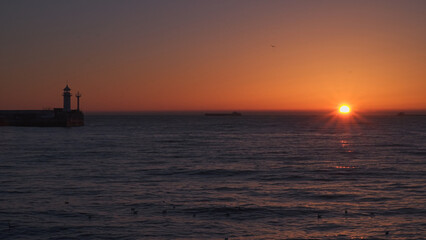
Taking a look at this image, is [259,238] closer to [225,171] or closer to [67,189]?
[67,189]

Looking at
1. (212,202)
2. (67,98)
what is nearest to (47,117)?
(67,98)

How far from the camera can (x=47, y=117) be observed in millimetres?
139750

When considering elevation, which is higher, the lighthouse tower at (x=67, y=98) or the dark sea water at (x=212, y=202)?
the lighthouse tower at (x=67, y=98)

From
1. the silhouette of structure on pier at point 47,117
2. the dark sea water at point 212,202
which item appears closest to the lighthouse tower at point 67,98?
the silhouette of structure on pier at point 47,117

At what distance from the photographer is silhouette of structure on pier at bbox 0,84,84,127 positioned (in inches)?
5404

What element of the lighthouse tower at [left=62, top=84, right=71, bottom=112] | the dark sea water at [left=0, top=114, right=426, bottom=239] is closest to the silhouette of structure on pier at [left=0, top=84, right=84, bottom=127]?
the lighthouse tower at [left=62, top=84, right=71, bottom=112]

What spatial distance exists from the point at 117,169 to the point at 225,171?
→ 8782 mm

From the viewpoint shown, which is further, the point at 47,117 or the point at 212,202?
the point at 47,117

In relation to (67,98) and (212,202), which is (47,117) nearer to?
(67,98)

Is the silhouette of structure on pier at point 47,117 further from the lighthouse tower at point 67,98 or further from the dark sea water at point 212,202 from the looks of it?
the dark sea water at point 212,202

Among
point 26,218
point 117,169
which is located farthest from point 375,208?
point 117,169

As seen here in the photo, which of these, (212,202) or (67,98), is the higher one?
(67,98)

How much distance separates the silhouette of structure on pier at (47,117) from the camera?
13725 cm

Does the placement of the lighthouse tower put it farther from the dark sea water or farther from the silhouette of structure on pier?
the dark sea water
